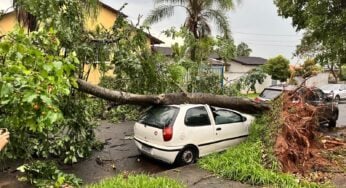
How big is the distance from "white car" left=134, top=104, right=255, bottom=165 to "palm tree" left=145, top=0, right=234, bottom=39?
1049 cm

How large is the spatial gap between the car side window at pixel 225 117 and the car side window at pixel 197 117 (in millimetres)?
370

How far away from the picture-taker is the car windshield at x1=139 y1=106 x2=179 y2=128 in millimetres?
8312

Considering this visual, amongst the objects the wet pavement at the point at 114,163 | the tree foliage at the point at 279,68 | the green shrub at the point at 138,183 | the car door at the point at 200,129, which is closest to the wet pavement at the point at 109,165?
the wet pavement at the point at 114,163

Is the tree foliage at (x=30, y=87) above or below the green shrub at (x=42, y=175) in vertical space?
above

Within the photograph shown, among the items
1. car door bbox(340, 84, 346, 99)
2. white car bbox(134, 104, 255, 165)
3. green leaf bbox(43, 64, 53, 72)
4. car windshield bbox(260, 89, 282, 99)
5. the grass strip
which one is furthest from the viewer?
car door bbox(340, 84, 346, 99)

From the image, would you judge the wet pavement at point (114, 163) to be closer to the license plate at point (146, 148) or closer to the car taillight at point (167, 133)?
the license plate at point (146, 148)

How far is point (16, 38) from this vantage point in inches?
185

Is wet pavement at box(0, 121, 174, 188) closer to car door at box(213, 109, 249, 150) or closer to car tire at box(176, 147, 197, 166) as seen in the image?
car tire at box(176, 147, 197, 166)

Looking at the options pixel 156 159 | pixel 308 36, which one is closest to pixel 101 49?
pixel 156 159

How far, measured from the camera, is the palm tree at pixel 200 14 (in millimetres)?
18781

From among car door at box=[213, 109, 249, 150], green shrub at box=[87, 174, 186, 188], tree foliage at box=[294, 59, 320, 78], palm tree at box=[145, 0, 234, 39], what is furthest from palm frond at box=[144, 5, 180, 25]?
green shrub at box=[87, 174, 186, 188]

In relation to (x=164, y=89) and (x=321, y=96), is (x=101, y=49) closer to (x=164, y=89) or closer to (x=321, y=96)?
(x=164, y=89)

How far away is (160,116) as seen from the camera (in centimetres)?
854

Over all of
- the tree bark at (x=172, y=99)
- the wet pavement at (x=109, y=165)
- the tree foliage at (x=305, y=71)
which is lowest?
the wet pavement at (x=109, y=165)
